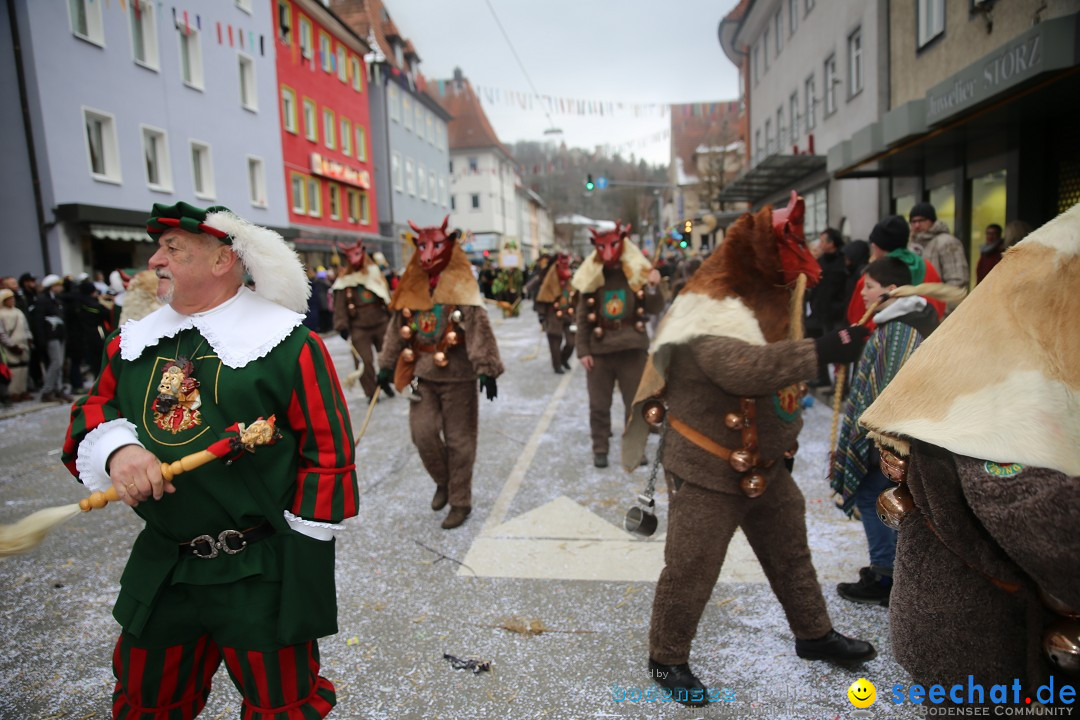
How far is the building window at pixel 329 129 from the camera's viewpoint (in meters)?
28.0

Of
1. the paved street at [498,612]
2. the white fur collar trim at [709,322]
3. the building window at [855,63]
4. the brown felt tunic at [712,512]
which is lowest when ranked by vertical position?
the paved street at [498,612]

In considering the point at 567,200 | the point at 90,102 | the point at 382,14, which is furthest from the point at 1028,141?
the point at 567,200

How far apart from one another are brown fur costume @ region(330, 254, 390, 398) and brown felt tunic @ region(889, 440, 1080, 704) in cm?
803

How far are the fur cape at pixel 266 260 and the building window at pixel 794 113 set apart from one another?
21547 mm

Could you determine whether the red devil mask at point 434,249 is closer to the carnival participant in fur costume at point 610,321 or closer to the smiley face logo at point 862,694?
the carnival participant in fur costume at point 610,321

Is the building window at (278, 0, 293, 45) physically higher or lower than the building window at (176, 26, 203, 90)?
higher

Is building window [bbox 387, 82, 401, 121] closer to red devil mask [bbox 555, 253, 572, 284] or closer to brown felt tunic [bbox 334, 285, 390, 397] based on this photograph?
red devil mask [bbox 555, 253, 572, 284]

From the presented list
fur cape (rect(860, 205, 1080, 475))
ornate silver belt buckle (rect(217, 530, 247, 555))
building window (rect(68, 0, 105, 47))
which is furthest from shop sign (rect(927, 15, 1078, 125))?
building window (rect(68, 0, 105, 47))

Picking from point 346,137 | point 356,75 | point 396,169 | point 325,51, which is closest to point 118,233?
point 325,51

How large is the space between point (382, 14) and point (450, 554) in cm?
3626

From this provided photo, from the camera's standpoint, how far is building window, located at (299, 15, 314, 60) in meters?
25.4

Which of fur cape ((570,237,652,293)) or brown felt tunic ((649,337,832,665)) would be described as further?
fur cape ((570,237,652,293))

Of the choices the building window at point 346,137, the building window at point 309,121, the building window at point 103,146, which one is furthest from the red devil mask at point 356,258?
the building window at point 346,137

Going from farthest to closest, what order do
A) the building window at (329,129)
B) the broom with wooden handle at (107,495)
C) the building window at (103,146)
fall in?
1. the building window at (329,129)
2. the building window at (103,146)
3. the broom with wooden handle at (107,495)
